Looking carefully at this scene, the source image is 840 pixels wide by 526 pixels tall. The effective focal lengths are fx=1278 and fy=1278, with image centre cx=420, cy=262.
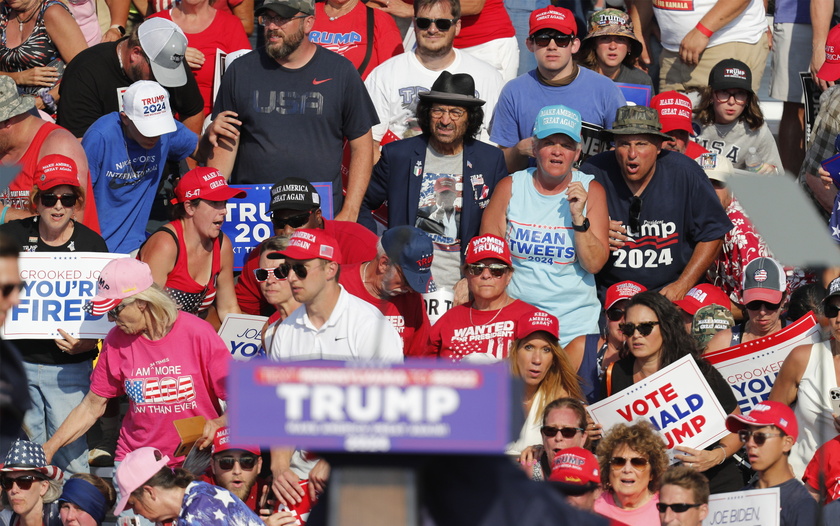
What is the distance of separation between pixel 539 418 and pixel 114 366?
2142mm

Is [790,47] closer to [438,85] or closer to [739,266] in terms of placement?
[739,266]

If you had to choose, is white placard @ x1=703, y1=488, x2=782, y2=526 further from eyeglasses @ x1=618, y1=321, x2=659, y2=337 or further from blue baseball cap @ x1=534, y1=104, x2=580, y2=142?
blue baseball cap @ x1=534, y1=104, x2=580, y2=142

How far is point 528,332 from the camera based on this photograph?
251 inches

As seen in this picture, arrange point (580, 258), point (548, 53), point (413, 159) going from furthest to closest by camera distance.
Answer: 1. point (548, 53)
2. point (413, 159)
3. point (580, 258)

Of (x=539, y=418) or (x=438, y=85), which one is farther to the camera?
(x=438, y=85)

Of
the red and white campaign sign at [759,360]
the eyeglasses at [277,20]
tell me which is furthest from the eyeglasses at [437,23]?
the red and white campaign sign at [759,360]

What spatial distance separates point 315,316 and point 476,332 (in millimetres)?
1022

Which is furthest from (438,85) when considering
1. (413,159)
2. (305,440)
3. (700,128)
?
(305,440)

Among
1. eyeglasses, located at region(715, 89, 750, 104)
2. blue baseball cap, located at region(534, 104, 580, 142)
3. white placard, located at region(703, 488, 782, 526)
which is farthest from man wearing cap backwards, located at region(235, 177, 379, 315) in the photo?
eyeglasses, located at region(715, 89, 750, 104)

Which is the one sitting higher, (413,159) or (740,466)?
(413,159)

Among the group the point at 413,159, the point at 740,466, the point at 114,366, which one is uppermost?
the point at 413,159

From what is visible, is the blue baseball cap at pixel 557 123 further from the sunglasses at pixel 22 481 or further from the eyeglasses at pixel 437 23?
the sunglasses at pixel 22 481

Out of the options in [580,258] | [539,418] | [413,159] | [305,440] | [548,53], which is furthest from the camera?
[548,53]

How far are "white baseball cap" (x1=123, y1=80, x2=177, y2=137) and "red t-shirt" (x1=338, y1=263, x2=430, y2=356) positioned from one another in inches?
65.7
